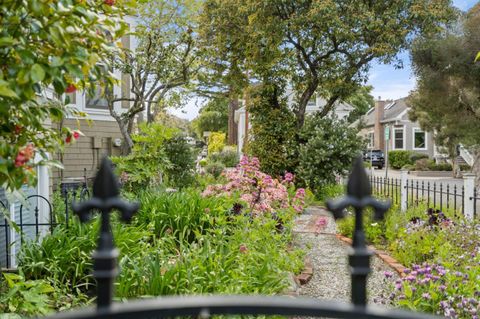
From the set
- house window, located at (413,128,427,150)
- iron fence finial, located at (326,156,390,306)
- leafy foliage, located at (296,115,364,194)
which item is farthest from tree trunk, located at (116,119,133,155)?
house window, located at (413,128,427,150)

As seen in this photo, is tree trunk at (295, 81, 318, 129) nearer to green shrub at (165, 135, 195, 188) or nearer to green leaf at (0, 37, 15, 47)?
green shrub at (165, 135, 195, 188)

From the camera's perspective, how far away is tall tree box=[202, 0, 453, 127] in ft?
39.3

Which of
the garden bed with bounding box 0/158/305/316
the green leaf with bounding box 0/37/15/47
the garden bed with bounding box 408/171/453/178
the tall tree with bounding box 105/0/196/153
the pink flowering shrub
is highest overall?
the tall tree with bounding box 105/0/196/153

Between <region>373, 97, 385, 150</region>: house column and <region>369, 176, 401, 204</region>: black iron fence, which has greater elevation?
<region>373, 97, 385, 150</region>: house column

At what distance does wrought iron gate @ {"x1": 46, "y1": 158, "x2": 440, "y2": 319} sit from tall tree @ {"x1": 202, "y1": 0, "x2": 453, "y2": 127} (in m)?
11.5

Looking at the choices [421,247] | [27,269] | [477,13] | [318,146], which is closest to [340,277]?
[421,247]

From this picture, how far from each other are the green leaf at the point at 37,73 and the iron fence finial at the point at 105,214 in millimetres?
845

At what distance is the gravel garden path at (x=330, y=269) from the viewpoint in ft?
13.6

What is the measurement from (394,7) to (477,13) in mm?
4010

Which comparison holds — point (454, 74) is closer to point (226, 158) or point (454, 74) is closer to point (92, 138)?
point (226, 158)

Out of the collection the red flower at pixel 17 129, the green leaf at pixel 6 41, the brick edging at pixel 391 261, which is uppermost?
the green leaf at pixel 6 41

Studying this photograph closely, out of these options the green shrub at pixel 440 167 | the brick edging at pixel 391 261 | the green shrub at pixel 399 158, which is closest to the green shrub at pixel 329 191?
the brick edging at pixel 391 261

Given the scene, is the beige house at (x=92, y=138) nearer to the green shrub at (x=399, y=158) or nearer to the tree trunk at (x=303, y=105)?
the tree trunk at (x=303, y=105)

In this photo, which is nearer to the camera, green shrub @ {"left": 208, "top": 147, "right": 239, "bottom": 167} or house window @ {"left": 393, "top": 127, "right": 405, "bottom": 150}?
green shrub @ {"left": 208, "top": 147, "right": 239, "bottom": 167}
